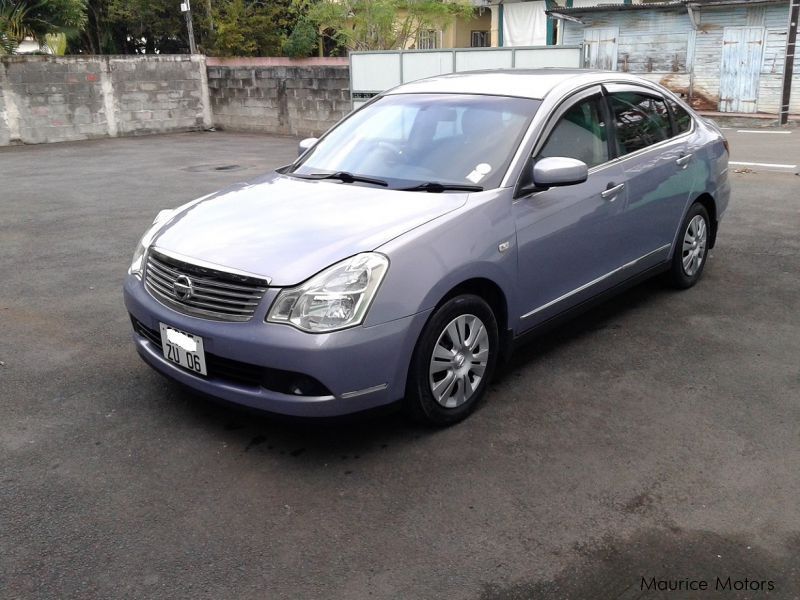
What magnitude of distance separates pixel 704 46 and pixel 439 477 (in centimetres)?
1987

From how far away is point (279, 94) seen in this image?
18828 mm

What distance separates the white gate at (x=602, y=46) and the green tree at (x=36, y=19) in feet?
44.5

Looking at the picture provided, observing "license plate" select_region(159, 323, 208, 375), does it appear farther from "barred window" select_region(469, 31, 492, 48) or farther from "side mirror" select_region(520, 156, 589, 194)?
"barred window" select_region(469, 31, 492, 48)

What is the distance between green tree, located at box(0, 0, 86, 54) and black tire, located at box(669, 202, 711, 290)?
16752 millimetres

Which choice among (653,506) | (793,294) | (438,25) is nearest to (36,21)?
(438,25)

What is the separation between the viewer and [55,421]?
3770mm

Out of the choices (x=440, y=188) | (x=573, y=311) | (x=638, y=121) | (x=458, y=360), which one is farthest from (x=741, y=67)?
(x=458, y=360)

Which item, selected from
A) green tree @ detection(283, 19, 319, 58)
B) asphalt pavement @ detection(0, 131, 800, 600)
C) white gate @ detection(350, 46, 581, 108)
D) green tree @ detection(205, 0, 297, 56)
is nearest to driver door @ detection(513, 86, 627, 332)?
asphalt pavement @ detection(0, 131, 800, 600)

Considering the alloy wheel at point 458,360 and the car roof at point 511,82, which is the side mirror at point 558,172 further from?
the alloy wheel at point 458,360

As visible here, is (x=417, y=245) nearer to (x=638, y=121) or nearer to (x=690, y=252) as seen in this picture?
(x=638, y=121)

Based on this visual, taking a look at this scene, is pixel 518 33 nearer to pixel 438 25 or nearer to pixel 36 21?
pixel 438 25

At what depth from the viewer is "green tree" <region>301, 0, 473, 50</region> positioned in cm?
1955

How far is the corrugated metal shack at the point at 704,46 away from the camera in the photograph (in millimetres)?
19141

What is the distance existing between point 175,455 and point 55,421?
78cm
